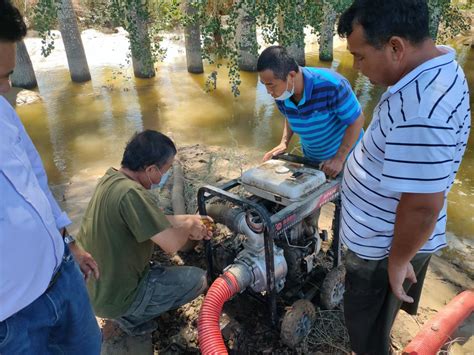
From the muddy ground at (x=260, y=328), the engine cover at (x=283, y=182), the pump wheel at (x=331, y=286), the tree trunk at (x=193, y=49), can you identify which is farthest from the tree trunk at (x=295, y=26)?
the tree trunk at (x=193, y=49)

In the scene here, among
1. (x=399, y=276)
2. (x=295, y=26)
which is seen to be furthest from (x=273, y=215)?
(x=295, y=26)

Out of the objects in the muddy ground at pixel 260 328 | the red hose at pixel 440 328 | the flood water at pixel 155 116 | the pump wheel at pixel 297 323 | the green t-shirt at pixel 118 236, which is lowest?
the flood water at pixel 155 116

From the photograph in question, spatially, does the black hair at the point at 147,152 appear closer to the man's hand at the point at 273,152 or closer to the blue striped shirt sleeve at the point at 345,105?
the man's hand at the point at 273,152

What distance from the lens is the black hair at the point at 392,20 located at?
1.48m

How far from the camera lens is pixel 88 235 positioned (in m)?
2.63

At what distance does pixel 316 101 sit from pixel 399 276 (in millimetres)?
1737

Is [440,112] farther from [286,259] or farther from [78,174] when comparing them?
[78,174]

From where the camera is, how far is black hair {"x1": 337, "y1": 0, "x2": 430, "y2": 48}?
1480 millimetres

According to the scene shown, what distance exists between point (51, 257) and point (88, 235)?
867mm

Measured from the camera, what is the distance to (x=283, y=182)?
271 cm

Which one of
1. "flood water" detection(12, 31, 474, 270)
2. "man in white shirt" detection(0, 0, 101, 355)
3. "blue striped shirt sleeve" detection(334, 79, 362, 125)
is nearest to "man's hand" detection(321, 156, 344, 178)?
"blue striped shirt sleeve" detection(334, 79, 362, 125)

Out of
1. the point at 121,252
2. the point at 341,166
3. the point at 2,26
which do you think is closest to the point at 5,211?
the point at 2,26

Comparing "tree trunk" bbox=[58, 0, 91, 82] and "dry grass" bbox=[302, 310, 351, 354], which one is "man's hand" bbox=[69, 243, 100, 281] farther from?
"tree trunk" bbox=[58, 0, 91, 82]

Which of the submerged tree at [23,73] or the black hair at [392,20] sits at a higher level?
the black hair at [392,20]
